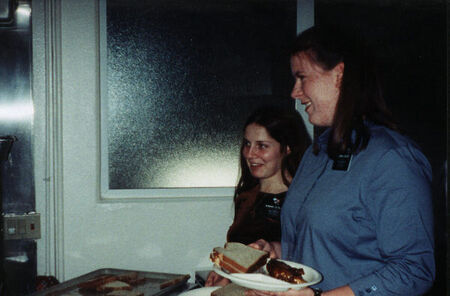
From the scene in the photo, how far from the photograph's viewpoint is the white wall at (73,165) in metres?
1.65

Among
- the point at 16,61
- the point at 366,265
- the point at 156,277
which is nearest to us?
the point at 366,265

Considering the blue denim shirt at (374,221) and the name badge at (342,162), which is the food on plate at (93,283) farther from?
the name badge at (342,162)

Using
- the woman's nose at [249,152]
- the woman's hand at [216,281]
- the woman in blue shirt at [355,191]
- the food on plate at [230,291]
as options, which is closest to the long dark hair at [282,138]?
the woman's nose at [249,152]

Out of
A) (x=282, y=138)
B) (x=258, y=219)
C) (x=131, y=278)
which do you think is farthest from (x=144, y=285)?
(x=282, y=138)

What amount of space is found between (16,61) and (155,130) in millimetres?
614

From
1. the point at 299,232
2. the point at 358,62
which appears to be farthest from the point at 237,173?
the point at 358,62

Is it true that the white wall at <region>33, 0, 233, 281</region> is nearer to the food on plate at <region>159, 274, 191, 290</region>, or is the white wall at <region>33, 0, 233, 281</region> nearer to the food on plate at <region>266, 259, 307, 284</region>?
the food on plate at <region>159, 274, 191, 290</region>

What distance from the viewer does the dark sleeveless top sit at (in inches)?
57.6

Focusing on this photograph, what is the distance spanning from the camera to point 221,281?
1.35 m

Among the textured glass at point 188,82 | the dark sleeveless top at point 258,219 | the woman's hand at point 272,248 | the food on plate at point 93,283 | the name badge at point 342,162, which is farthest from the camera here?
the textured glass at point 188,82

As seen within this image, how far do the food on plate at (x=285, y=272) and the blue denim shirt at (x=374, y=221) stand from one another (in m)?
0.07

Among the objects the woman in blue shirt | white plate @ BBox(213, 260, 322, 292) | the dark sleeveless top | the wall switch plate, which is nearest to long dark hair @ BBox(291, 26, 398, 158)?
the woman in blue shirt

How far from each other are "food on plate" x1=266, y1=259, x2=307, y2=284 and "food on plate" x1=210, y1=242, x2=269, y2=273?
1.4 inches

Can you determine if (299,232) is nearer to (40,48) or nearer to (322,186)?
(322,186)
